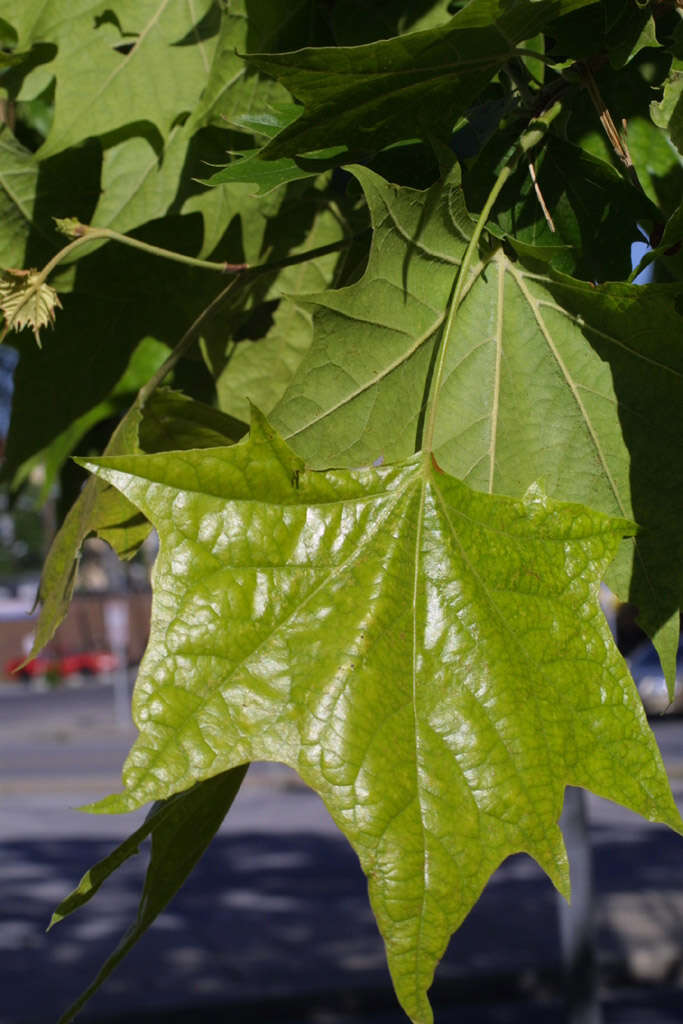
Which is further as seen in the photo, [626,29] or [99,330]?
[99,330]

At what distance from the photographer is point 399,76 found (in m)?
0.73

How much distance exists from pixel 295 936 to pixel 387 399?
23.2ft

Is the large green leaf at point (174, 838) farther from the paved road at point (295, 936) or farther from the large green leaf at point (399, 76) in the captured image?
the paved road at point (295, 936)

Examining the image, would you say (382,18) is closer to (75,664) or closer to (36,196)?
(36,196)

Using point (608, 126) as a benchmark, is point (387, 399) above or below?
below

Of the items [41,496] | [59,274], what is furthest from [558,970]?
[59,274]

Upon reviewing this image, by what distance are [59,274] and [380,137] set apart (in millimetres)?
449

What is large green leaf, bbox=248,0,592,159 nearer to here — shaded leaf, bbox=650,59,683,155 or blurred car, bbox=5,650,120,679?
shaded leaf, bbox=650,59,683,155

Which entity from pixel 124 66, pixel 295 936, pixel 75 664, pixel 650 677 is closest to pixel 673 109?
pixel 124 66

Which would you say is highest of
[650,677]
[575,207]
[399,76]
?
[399,76]

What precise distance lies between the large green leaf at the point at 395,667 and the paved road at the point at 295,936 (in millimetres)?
5920

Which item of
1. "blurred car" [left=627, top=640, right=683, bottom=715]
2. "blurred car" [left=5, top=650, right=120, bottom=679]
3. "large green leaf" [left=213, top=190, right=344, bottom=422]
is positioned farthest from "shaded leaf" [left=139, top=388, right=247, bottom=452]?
"blurred car" [left=5, top=650, right=120, bottom=679]

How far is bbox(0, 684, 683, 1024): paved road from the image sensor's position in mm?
6285

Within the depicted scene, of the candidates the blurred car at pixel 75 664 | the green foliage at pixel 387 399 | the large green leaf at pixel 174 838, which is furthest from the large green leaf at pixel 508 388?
the blurred car at pixel 75 664
